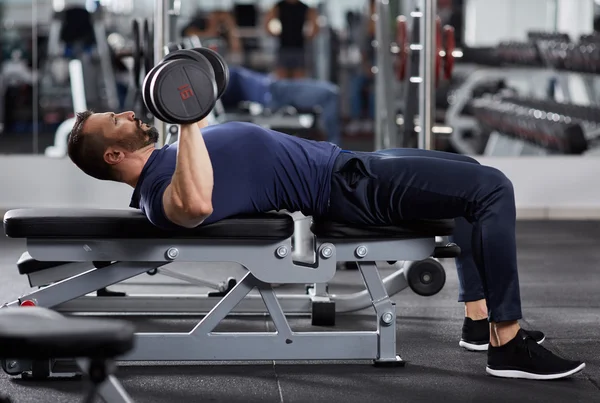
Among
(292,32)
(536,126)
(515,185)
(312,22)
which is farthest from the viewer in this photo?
(312,22)

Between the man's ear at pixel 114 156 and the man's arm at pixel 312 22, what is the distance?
5668mm

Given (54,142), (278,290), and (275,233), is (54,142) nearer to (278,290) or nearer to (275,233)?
A: (278,290)

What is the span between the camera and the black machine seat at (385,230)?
2359 millimetres

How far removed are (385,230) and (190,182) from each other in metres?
0.55

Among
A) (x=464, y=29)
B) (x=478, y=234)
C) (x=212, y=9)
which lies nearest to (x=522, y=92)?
(x=464, y=29)

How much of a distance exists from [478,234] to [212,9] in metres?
6.68

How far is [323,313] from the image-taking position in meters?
2.90

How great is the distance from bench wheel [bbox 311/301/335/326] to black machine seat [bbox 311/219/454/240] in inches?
21.9

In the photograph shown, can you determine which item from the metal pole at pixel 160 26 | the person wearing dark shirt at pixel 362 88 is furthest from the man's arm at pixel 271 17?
the metal pole at pixel 160 26

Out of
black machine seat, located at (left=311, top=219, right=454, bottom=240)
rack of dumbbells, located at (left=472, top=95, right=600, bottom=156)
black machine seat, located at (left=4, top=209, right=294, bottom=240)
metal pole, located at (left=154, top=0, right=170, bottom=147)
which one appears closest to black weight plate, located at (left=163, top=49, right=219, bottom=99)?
black machine seat, located at (left=4, top=209, right=294, bottom=240)

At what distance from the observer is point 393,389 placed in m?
2.28

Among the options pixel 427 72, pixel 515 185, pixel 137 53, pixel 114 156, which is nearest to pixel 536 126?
pixel 515 185

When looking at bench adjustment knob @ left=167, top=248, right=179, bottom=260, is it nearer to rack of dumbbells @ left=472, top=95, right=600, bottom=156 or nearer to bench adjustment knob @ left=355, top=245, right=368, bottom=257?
bench adjustment knob @ left=355, top=245, right=368, bottom=257

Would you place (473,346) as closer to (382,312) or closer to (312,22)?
(382,312)
